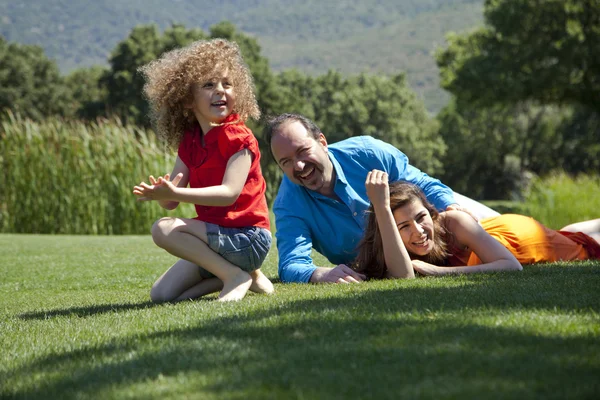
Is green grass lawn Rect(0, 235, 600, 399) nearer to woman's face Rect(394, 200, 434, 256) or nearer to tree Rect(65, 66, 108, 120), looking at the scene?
woman's face Rect(394, 200, 434, 256)

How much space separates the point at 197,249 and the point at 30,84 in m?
51.6

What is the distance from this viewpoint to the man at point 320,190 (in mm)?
5809

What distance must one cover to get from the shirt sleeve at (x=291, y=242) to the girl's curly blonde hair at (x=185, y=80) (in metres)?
1.05

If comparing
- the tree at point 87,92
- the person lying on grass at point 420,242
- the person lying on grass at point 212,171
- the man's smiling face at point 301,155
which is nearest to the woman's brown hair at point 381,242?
the person lying on grass at point 420,242

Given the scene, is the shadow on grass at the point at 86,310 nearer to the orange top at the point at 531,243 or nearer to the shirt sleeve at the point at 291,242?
the shirt sleeve at the point at 291,242

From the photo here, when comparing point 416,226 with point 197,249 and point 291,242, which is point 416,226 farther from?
point 197,249

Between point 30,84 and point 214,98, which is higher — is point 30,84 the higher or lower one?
the lower one

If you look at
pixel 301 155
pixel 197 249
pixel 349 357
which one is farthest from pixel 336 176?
pixel 349 357

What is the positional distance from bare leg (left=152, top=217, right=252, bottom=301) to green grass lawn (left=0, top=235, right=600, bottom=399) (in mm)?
164

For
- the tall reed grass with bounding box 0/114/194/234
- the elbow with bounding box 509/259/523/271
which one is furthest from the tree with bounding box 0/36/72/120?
the elbow with bounding box 509/259/523/271

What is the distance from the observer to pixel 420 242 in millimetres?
5730

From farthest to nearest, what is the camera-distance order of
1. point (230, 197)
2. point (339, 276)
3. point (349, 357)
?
1. point (339, 276)
2. point (230, 197)
3. point (349, 357)

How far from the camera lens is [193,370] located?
2996mm

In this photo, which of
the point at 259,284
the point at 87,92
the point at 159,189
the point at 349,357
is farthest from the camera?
the point at 87,92
